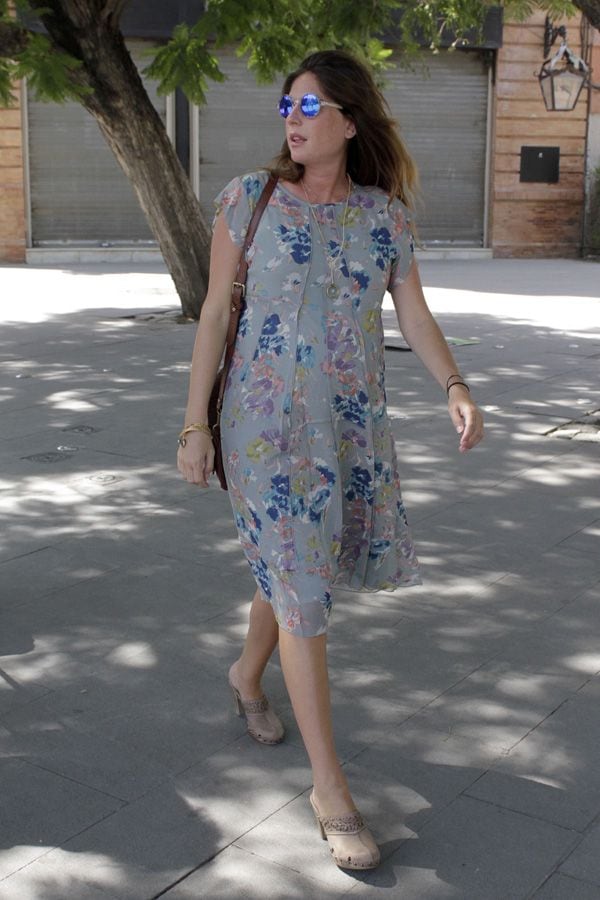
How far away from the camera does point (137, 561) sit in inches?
211

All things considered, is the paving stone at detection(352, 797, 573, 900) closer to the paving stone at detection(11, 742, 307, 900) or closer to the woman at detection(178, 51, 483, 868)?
the woman at detection(178, 51, 483, 868)

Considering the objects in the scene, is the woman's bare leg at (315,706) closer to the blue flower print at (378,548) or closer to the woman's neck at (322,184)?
the blue flower print at (378,548)

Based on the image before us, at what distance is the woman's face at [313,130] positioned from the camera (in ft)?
10.8

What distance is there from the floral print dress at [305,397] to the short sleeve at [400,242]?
0.02 metres

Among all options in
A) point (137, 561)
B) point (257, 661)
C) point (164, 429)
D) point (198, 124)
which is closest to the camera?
point (257, 661)

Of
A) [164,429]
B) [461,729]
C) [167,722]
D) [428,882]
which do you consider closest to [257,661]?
[167,722]

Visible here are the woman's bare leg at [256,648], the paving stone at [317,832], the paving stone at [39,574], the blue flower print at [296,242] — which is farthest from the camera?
the paving stone at [39,574]

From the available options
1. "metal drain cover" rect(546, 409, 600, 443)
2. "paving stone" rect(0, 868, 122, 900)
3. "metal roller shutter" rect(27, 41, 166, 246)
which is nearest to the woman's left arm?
"paving stone" rect(0, 868, 122, 900)

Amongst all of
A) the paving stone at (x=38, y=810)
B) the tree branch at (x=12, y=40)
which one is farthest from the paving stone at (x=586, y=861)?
the tree branch at (x=12, y=40)

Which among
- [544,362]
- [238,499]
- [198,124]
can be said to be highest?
[198,124]

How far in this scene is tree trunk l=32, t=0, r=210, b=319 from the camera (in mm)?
11906

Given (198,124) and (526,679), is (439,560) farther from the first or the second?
(198,124)

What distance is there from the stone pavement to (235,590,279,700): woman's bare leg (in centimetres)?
13

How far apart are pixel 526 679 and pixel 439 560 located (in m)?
1.30
